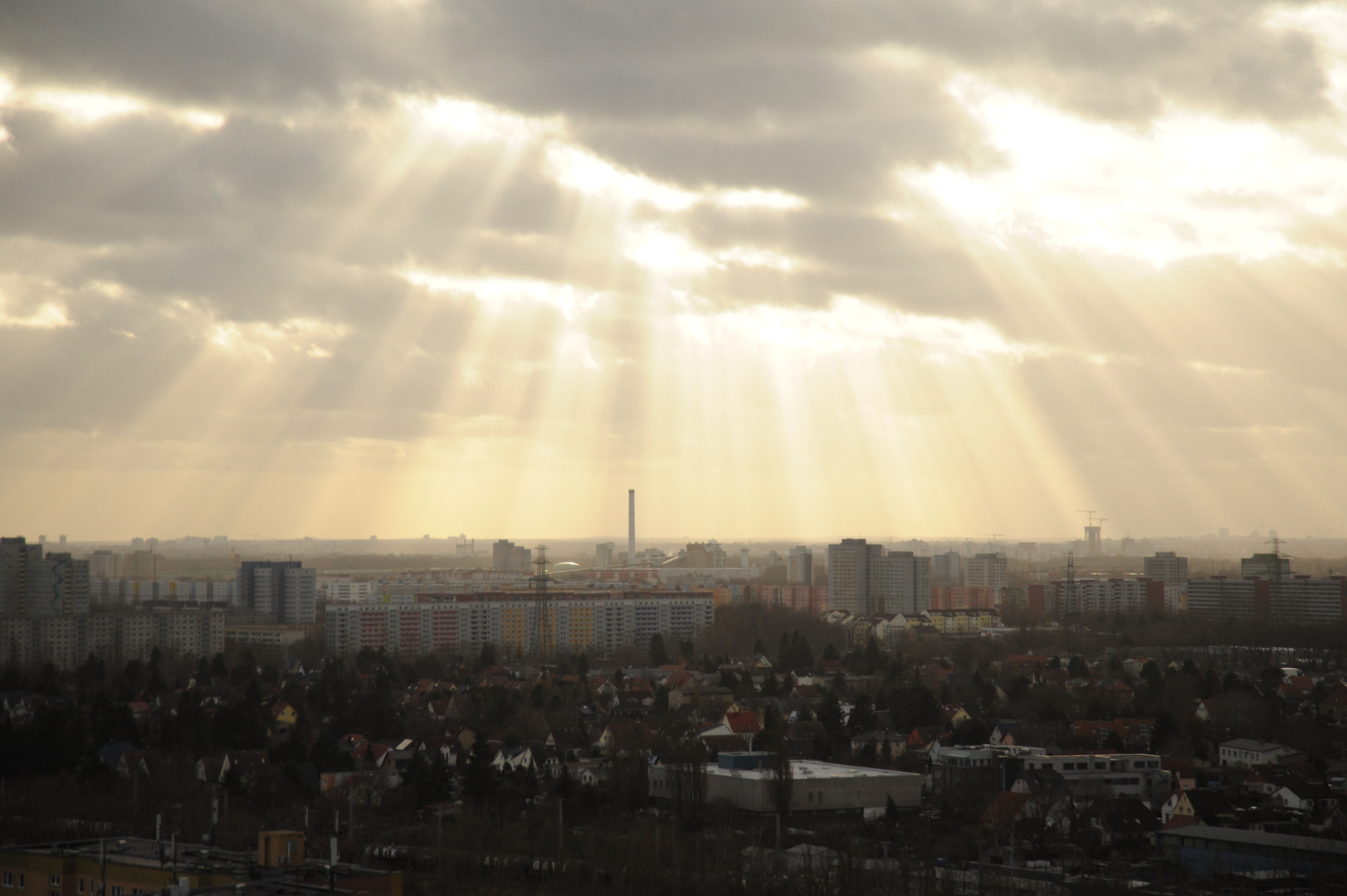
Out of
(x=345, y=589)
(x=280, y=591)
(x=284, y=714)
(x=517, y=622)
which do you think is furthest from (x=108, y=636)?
(x=345, y=589)

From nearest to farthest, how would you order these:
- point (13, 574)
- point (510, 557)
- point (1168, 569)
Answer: point (13, 574) → point (1168, 569) → point (510, 557)

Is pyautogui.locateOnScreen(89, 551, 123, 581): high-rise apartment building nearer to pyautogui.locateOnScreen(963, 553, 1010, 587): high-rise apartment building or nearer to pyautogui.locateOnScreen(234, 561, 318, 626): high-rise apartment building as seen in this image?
pyautogui.locateOnScreen(234, 561, 318, 626): high-rise apartment building

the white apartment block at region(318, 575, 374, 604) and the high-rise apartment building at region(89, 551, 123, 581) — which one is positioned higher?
the high-rise apartment building at region(89, 551, 123, 581)

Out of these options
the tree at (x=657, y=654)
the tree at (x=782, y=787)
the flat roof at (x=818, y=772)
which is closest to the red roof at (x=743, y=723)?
the flat roof at (x=818, y=772)

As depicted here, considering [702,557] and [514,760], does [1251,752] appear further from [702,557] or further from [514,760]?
[702,557]

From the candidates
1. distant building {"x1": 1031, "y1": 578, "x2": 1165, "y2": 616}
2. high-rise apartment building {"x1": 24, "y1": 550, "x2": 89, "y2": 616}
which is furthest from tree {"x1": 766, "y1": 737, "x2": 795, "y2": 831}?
distant building {"x1": 1031, "y1": 578, "x2": 1165, "y2": 616}

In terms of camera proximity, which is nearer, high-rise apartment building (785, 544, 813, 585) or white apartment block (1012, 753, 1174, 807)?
white apartment block (1012, 753, 1174, 807)

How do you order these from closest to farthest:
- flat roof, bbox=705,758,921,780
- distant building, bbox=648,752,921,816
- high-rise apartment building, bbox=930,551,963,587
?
distant building, bbox=648,752,921,816
flat roof, bbox=705,758,921,780
high-rise apartment building, bbox=930,551,963,587
